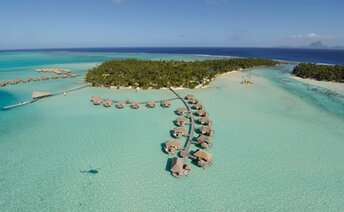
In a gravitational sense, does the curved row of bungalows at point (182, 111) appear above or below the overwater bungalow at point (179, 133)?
above

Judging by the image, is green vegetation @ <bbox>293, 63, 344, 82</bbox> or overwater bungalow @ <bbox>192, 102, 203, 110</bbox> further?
green vegetation @ <bbox>293, 63, 344, 82</bbox>

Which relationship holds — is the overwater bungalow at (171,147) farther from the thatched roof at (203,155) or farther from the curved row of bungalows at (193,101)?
the curved row of bungalows at (193,101)

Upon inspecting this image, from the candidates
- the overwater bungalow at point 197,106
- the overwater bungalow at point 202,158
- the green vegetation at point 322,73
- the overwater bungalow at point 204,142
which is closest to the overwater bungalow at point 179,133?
the overwater bungalow at point 204,142

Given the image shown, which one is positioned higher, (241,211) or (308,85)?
(308,85)

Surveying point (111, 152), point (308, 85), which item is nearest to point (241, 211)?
point (111, 152)

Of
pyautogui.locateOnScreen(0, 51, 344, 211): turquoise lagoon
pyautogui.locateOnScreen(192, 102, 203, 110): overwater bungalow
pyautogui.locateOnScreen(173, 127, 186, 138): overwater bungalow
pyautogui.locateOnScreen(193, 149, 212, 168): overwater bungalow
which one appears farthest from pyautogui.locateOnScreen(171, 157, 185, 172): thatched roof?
pyautogui.locateOnScreen(192, 102, 203, 110): overwater bungalow

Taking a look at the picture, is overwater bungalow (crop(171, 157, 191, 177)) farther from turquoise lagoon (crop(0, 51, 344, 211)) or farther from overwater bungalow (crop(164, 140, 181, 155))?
overwater bungalow (crop(164, 140, 181, 155))

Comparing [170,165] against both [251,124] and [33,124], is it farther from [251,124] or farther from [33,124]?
[33,124]
